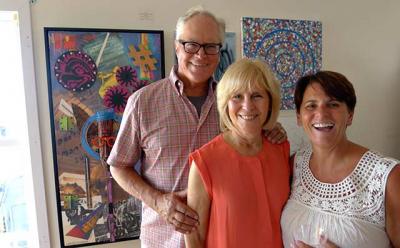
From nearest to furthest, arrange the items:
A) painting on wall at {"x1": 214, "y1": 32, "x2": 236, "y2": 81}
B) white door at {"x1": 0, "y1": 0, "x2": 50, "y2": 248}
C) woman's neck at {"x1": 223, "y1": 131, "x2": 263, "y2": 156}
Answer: woman's neck at {"x1": 223, "y1": 131, "x2": 263, "y2": 156} → white door at {"x1": 0, "y1": 0, "x2": 50, "y2": 248} → painting on wall at {"x1": 214, "y1": 32, "x2": 236, "y2": 81}

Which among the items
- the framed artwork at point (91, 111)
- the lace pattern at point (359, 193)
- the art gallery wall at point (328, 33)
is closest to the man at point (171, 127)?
the lace pattern at point (359, 193)

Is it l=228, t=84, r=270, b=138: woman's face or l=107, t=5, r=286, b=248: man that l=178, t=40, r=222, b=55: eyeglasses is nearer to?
l=107, t=5, r=286, b=248: man

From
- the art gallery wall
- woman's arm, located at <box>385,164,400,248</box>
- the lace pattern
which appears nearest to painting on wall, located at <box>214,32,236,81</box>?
the art gallery wall

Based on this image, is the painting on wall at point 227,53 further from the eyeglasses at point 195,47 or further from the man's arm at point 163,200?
the man's arm at point 163,200

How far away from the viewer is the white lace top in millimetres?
1022

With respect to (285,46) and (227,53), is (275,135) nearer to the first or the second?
(227,53)

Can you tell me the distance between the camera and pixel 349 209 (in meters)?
1.05

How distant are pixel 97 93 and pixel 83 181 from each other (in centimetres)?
52

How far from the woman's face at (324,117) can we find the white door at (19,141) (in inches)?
56.3

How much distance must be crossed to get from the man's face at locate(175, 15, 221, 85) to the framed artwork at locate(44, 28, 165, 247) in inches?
23.1

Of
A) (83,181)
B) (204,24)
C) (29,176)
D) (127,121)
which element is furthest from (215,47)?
(29,176)

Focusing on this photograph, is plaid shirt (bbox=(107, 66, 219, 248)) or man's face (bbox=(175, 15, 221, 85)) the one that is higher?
man's face (bbox=(175, 15, 221, 85))

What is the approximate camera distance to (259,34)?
2016 mm

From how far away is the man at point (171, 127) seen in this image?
1241mm
